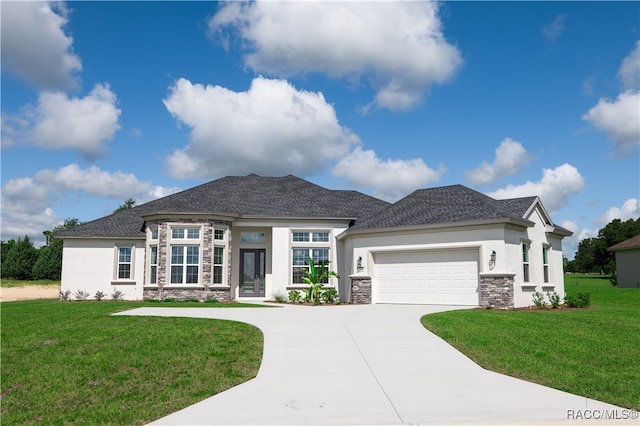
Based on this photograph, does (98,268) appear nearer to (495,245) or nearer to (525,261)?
(495,245)

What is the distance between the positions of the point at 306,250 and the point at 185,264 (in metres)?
5.75

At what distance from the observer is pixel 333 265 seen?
24.2m

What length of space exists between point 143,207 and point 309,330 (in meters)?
16.3

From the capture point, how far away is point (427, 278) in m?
20.1

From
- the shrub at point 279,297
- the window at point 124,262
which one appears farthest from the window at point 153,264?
the shrub at point 279,297

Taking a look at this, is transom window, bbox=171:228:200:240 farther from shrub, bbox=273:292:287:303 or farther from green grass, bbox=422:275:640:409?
green grass, bbox=422:275:640:409

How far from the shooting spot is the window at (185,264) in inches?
872

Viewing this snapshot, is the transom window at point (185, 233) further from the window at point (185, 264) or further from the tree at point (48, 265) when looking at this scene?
the tree at point (48, 265)

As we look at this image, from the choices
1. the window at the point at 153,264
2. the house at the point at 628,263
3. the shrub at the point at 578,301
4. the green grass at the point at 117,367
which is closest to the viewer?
the green grass at the point at 117,367

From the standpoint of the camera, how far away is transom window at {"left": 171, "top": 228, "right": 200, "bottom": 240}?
22328 millimetres

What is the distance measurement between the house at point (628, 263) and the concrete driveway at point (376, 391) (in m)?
38.7

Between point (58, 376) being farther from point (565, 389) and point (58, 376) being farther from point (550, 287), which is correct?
point (550, 287)

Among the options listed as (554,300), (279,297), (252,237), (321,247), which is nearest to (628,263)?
(554,300)

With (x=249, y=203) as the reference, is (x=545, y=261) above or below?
below
